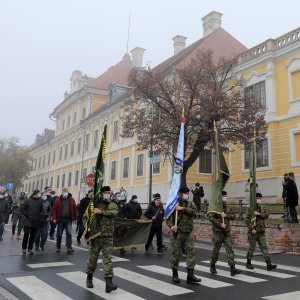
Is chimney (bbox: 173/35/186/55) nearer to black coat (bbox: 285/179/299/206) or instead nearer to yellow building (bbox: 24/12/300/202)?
yellow building (bbox: 24/12/300/202)

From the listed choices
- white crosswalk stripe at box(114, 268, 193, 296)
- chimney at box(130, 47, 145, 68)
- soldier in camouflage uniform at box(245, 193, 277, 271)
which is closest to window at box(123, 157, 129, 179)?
chimney at box(130, 47, 145, 68)

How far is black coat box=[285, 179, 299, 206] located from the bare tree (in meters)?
5.63

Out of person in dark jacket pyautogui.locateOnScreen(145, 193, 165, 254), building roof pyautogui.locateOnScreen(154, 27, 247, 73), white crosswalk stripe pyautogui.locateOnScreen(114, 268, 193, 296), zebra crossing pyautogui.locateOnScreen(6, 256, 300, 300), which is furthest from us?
building roof pyautogui.locateOnScreen(154, 27, 247, 73)

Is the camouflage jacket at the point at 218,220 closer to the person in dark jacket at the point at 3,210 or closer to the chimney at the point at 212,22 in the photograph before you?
the person in dark jacket at the point at 3,210

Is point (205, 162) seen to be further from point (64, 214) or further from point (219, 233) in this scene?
point (219, 233)

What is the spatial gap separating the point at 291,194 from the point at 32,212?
8.98 metres

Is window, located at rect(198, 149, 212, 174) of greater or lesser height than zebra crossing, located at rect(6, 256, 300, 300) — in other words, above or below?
above

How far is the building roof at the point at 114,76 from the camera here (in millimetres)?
50000

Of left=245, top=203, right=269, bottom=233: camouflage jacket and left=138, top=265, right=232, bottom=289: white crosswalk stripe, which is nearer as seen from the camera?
left=138, top=265, right=232, bottom=289: white crosswalk stripe

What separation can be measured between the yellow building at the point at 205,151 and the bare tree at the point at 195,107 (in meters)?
1.96

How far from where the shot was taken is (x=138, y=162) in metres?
35.4

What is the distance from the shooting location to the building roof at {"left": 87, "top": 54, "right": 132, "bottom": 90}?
50.0m

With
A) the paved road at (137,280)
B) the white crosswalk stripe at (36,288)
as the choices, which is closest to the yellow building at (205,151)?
the paved road at (137,280)

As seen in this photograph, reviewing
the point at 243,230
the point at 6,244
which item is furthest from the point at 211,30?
the point at 6,244
